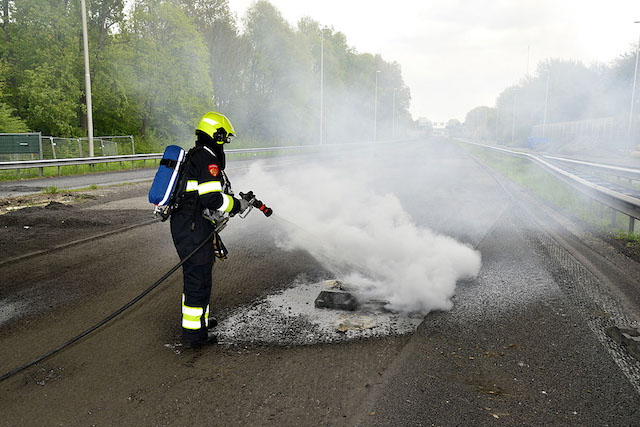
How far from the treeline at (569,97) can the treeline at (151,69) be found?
32.4m

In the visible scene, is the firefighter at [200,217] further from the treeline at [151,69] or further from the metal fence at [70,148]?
the treeline at [151,69]

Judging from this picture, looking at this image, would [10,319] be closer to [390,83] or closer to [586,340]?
[586,340]

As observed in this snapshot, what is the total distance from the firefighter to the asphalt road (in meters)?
0.24

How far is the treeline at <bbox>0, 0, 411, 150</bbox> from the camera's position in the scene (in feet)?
87.4

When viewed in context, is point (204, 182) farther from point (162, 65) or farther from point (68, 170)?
point (162, 65)

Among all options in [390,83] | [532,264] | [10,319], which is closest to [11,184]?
[10,319]

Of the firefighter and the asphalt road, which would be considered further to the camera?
the firefighter

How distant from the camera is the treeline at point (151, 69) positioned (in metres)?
26.6

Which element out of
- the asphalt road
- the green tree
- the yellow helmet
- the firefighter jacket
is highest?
the green tree

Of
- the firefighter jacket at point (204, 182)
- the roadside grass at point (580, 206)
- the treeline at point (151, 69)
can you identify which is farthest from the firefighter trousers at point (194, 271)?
the treeline at point (151, 69)

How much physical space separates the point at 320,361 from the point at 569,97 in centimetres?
7738

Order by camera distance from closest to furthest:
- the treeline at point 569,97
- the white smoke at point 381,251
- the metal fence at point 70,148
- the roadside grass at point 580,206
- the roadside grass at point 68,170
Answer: the white smoke at point 381,251, the roadside grass at point 580,206, the roadside grass at point 68,170, the metal fence at point 70,148, the treeline at point 569,97

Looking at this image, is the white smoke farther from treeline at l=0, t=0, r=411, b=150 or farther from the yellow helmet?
treeline at l=0, t=0, r=411, b=150

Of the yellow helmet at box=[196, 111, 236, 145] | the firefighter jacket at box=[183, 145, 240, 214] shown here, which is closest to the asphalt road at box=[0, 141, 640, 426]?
the firefighter jacket at box=[183, 145, 240, 214]
